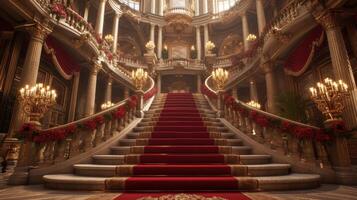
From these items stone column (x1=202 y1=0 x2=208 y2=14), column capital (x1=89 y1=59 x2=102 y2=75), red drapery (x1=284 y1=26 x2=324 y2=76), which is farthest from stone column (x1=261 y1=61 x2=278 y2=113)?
stone column (x1=202 y1=0 x2=208 y2=14)

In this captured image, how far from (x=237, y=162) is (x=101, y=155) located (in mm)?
3180

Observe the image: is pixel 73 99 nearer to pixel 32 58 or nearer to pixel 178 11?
pixel 32 58

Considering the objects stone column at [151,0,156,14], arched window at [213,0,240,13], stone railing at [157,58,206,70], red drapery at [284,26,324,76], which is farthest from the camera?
arched window at [213,0,240,13]

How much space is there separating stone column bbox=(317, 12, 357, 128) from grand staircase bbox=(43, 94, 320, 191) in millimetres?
3115

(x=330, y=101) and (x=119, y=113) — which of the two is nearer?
(x=330, y=101)

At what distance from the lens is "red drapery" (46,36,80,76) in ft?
28.9

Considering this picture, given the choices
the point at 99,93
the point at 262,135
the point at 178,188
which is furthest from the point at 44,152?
the point at 99,93

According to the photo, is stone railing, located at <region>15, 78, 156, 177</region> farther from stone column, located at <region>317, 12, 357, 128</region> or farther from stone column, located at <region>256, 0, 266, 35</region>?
stone column, located at <region>256, 0, 266, 35</region>

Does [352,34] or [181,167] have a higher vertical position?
[352,34]

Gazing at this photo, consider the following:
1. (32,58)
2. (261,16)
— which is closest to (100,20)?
(32,58)

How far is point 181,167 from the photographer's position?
4.01m

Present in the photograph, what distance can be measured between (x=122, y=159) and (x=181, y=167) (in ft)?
4.71

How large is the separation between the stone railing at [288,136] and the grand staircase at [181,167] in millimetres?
452

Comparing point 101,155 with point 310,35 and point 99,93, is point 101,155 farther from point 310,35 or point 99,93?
point 99,93
